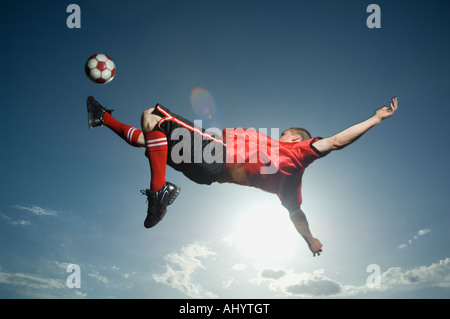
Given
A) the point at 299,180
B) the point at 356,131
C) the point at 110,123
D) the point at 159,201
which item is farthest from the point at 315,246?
the point at 110,123

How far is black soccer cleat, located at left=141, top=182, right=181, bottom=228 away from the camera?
360 cm

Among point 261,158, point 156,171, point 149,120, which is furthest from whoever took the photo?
point 261,158

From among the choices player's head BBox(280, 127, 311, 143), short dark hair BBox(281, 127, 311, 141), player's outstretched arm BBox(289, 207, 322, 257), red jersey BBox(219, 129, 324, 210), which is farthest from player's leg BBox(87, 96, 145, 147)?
player's outstretched arm BBox(289, 207, 322, 257)

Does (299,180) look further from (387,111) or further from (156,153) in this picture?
(156,153)

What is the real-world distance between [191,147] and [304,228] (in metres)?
2.56

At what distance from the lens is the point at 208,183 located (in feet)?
12.8

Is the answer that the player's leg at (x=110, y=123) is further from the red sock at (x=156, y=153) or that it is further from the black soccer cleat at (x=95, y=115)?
the red sock at (x=156, y=153)

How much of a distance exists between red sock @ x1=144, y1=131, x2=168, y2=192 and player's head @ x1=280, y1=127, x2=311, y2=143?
2070 millimetres

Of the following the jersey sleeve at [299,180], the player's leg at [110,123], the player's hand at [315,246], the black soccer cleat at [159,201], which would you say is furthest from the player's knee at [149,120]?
the player's hand at [315,246]

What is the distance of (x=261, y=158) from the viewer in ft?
12.4

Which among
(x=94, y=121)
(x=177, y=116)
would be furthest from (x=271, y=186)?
(x=94, y=121)

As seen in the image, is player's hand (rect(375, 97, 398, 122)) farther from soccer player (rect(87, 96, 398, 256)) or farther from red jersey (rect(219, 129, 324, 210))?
red jersey (rect(219, 129, 324, 210))

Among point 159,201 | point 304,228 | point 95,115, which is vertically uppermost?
point 95,115

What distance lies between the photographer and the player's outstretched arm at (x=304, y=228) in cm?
455
